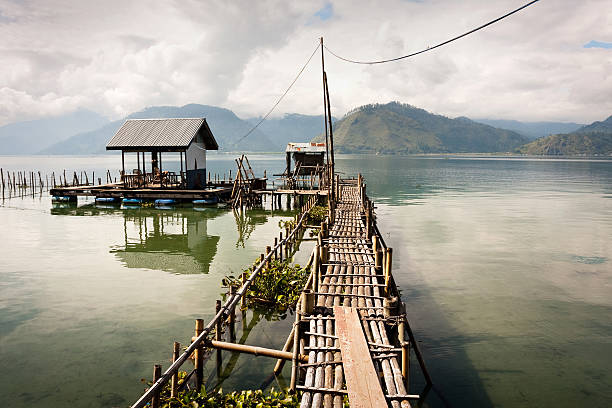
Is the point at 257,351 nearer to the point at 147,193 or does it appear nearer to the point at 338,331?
the point at 338,331

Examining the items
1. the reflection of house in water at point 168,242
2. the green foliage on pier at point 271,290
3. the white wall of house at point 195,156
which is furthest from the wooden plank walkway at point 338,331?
the white wall of house at point 195,156

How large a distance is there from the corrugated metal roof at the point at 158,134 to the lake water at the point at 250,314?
9129mm

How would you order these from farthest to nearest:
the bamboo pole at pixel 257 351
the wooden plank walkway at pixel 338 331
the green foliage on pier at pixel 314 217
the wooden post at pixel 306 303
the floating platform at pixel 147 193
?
1. the floating platform at pixel 147 193
2. the green foliage on pier at pixel 314 217
3. the wooden post at pixel 306 303
4. the bamboo pole at pixel 257 351
5. the wooden plank walkway at pixel 338 331

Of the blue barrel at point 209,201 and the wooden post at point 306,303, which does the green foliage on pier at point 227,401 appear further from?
the blue barrel at point 209,201

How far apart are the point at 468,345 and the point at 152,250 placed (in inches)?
664

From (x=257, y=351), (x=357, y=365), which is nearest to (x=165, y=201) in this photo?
(x=257, y=351)

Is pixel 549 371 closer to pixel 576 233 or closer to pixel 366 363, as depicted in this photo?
pixel 366 363

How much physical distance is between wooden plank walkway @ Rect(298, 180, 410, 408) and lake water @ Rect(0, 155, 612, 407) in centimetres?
198

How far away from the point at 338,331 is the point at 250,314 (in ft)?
18.4

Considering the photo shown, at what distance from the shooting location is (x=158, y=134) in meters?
37.6

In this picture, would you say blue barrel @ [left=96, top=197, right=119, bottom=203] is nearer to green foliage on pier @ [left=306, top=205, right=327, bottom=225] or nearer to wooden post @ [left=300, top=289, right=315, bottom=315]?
green foliage on pier @ [left=306, top=205, right=327, bottom=225]

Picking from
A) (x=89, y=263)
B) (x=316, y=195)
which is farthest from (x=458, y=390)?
(x=316, y=195)

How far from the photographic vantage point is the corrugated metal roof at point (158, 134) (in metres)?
36.2

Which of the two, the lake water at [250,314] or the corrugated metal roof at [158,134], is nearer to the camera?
the lake water at [250,314]
